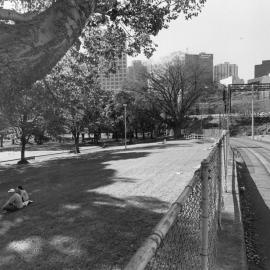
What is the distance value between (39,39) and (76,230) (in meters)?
5.08

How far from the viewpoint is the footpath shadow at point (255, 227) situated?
23.9ft

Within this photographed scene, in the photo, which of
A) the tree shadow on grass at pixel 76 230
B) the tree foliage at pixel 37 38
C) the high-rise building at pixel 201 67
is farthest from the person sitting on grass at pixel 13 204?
the high-rise building at pixel 201 67

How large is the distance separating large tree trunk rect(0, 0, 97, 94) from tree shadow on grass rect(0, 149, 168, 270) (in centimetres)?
339

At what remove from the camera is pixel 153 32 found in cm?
1216

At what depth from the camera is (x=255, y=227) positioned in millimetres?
9367

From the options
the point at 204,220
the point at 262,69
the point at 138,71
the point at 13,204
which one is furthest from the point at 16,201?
the point at 262,69

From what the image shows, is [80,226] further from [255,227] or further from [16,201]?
[255,227]

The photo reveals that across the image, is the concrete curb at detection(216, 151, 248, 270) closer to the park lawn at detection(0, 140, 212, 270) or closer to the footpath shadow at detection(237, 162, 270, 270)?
the footpath shadow at detection(237, 162, 270, 270)

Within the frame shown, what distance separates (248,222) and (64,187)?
824cm

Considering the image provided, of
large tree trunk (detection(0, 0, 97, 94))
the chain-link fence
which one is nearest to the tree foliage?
large tree trunk (detection(0, 0, 97, 94))

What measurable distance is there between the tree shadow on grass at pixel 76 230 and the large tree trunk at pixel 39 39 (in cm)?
339

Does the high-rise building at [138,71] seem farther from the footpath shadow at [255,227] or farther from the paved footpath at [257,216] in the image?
the footpath shadow at [255,227]

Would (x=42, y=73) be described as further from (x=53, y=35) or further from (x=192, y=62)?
(x=192, y=62)

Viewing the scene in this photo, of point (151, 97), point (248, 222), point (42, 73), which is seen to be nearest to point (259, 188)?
point (248, 222)
